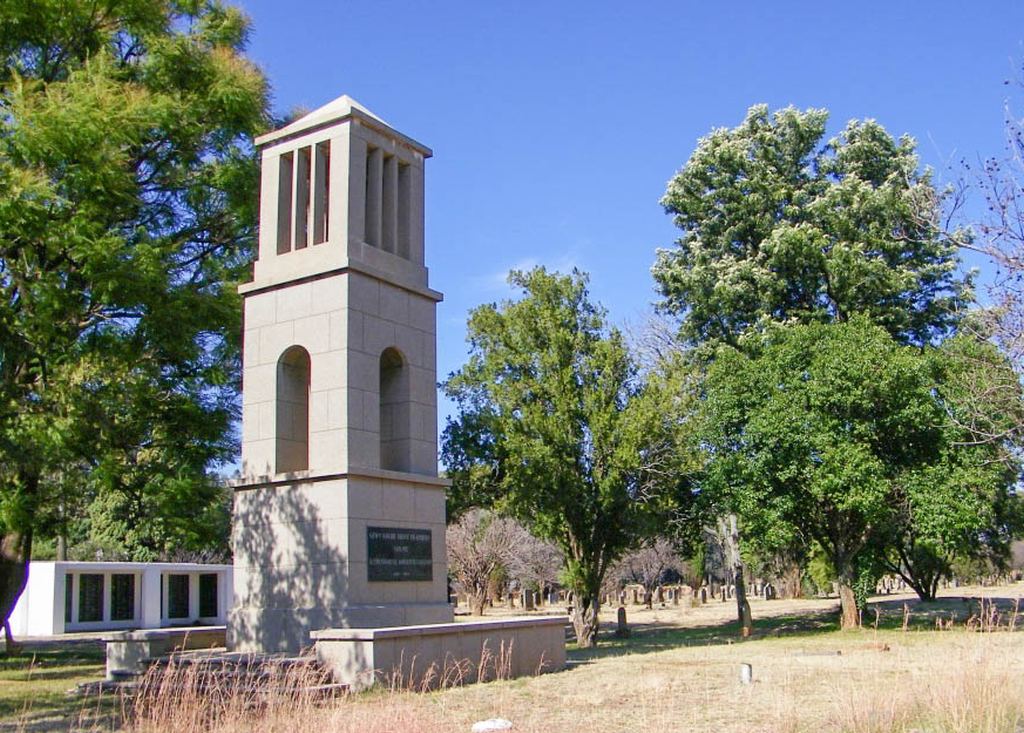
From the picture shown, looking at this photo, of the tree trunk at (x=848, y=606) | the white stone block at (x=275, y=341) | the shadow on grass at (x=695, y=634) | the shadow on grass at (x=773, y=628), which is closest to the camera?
the white stone block at (x=275, y=341)

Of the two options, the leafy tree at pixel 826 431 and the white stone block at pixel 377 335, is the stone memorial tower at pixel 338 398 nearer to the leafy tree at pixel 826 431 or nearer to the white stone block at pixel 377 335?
the white stone block at pixel 377 335

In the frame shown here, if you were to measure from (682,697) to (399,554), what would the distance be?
17.0ft

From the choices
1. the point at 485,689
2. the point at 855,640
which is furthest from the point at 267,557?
the point at 855,640

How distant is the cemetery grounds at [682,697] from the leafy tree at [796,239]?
1022 cm

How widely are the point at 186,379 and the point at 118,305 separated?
2.16 m

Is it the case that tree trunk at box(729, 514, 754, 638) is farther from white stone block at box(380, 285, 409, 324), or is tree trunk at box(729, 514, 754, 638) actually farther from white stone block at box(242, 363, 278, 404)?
white stone block at box(242, 363, 278, 404)

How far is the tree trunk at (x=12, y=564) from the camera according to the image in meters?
19.2

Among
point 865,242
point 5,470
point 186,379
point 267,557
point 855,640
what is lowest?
point 855,640

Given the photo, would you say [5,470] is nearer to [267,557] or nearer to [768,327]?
[267,557]

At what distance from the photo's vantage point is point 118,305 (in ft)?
59.3

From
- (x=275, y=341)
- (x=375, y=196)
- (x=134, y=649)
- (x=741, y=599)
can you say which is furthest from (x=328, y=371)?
(x=741, y=599)

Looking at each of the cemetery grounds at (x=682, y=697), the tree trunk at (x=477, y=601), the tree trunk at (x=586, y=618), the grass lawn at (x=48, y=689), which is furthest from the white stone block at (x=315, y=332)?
the tree trunk at (x=477, y=601)

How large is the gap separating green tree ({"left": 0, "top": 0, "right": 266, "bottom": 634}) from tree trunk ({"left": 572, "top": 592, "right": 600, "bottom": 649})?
33.3ft

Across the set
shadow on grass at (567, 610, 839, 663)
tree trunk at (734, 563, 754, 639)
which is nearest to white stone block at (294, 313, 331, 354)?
shadow on grass at (567, 610, 839, 663)
